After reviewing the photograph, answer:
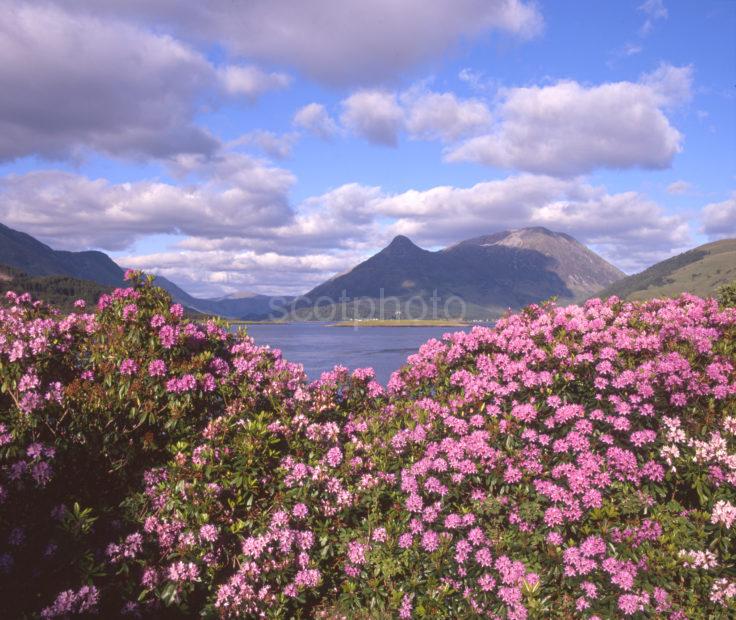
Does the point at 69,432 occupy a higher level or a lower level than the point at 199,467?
higher

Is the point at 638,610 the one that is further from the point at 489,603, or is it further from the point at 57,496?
the point at 57,496

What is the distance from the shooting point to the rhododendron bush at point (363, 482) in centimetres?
648

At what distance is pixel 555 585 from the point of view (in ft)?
21.6

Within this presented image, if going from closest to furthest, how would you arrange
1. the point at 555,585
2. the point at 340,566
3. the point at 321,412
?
the point at 555,585 → the point at 340,566 → the point at 321,412

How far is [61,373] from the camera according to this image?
28.9 feet

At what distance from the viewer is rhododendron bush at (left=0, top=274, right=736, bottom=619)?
21.3ft

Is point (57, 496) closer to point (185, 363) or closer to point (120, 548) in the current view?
point (120, 548)

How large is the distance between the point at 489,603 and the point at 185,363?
6265mm

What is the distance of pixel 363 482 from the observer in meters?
7.80

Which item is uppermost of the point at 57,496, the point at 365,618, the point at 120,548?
the point at 57,496

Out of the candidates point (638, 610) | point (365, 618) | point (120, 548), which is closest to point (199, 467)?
point (120, 548)

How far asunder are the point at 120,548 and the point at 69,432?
1955mm

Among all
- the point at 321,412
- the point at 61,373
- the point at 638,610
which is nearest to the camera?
the point at 638,610

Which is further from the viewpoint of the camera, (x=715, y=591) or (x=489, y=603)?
(x=489, y=603)
